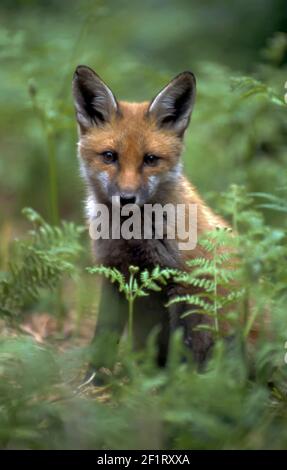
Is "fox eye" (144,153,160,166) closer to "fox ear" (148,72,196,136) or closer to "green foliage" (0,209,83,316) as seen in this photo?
"fox ear" (148,72,196,136)

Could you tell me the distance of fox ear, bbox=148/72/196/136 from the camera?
6.44 metres

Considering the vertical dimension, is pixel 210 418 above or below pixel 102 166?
below

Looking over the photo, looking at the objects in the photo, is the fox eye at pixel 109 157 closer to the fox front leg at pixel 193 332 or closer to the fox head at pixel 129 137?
the fox head at pixel 129 137

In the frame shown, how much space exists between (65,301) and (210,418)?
4378 mm

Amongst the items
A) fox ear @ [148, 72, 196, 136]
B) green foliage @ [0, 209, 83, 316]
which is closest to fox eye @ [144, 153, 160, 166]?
fox ear @ [148, 72, 196, 136]

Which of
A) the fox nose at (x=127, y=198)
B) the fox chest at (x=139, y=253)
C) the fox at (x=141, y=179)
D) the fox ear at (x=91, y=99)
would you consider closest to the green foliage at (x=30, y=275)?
the fox chest at (x=139, y=253)

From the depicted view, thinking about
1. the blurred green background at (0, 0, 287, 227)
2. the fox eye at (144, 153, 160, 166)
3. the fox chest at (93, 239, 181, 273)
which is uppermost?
the blurred green background at (0, 0, 287, 227)

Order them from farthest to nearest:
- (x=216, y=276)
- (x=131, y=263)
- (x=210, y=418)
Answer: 1. (x=131, y=263)
2. (x=216, y=276)
3. (x=210, y=418)

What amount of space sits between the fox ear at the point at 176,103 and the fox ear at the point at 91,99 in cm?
36

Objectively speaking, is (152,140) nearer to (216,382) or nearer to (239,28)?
(216,382)

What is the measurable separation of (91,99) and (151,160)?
77 cm

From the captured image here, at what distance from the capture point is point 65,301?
8.45 metres

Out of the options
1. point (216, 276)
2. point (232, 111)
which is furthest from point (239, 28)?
point (216, 276)

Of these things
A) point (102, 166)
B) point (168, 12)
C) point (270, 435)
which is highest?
point (168, 12)
